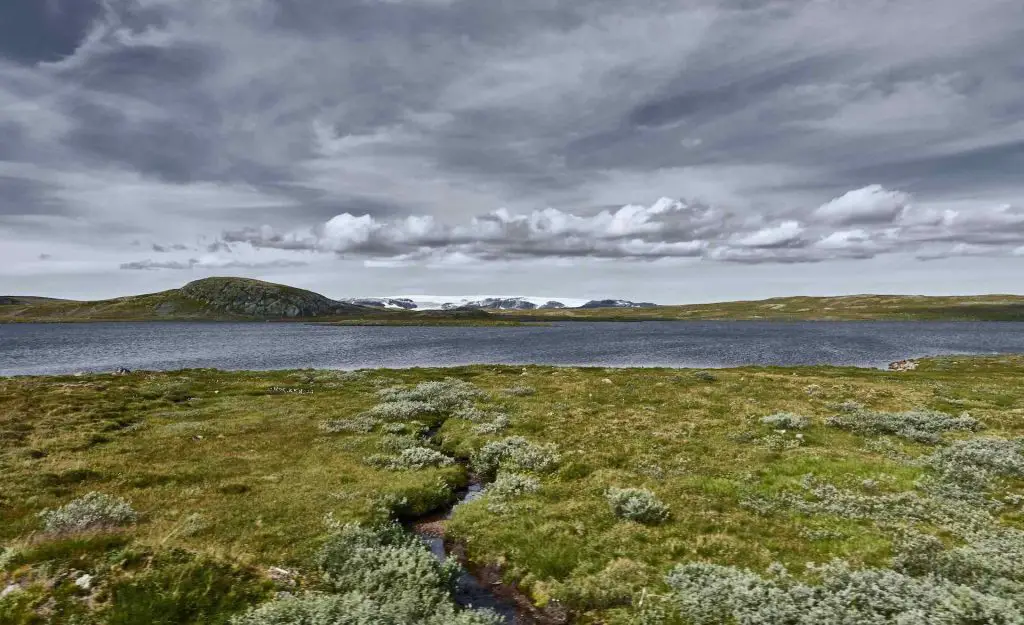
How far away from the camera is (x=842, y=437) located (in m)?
29.0

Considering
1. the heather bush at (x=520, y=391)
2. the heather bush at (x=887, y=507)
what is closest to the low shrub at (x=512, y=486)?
the heather bush at (x=887, y=507)

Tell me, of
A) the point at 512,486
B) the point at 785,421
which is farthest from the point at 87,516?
the point at 785,421

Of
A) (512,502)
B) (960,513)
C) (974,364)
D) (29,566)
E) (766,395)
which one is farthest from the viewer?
(974,364)

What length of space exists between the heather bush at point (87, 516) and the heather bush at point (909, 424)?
3559 centimetres

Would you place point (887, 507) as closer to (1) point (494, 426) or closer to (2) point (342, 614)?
(2) point (342, 614)

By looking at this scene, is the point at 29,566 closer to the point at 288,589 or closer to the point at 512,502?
the point at 288,589

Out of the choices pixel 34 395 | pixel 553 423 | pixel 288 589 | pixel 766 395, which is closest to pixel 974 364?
pixel 766 395

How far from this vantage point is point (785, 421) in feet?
103

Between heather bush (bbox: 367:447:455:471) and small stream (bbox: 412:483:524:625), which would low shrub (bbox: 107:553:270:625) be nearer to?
small stream (bbox: 412:483:524:625)

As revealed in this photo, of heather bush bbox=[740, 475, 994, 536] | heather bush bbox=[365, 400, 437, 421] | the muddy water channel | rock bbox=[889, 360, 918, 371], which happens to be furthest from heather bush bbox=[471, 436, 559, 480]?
rock bbox=[889, 360, 918, 371]

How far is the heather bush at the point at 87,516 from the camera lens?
15570 millimetres

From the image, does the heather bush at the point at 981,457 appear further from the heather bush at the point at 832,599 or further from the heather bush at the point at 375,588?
the heather bush at the point at 375,588

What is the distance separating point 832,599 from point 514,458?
1514 centimetres

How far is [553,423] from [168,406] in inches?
1187
